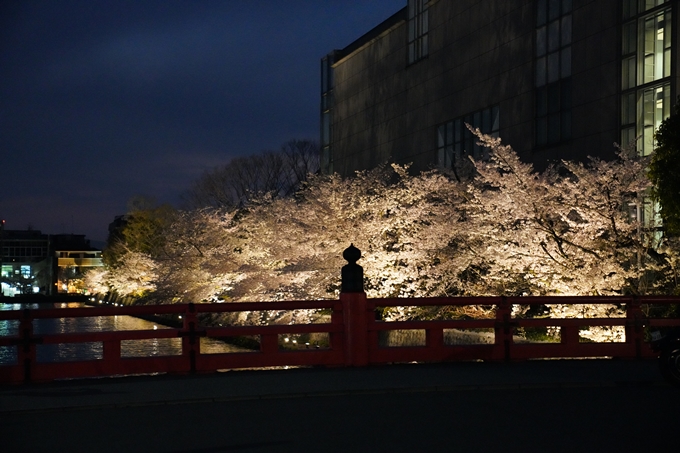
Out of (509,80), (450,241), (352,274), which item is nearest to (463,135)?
(509,80)

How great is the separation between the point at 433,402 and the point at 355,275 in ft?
12.6

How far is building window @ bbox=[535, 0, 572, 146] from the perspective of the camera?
3984cm

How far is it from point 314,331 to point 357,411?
3.96 meters

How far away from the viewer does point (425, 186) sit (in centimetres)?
3256

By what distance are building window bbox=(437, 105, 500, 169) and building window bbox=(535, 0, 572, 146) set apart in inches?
133

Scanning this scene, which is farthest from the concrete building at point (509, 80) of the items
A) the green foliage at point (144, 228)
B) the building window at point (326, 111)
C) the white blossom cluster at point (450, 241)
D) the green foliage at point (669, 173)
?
the green foliage at point (144, 228)

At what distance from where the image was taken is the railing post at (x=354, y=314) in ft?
48.2

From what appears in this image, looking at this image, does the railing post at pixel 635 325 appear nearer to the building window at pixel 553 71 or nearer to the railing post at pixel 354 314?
the railing post at pixel 354 314

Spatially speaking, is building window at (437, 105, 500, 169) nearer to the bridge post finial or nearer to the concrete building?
the concrete building

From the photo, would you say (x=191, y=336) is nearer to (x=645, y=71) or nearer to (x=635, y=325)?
(x=635, y=325)

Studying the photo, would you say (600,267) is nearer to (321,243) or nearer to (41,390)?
(321,243)

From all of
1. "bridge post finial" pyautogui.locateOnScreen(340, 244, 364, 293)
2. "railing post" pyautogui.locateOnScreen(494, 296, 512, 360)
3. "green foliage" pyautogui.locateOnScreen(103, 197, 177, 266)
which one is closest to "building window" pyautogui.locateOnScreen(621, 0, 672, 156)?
"railing post" pyautogui.locateOnScreen(494, 296, 512, 360)

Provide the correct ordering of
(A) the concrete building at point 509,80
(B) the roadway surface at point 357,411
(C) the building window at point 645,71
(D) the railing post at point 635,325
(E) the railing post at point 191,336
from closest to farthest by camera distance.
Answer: (B) the roadway surface at point 357,411, (E) the railing post at point 191,336, (D) the railing post at point 635,325, (C) the building window at point 645,71, (A) the concrete building at point 509,80

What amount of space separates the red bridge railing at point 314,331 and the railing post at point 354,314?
2cm
